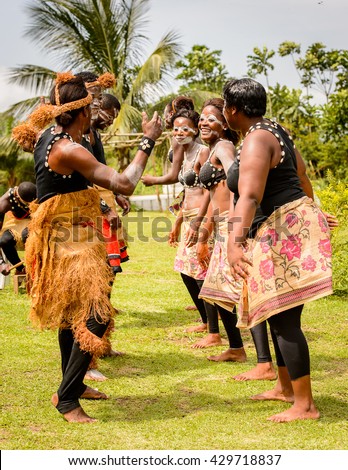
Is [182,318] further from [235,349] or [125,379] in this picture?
[125,379]

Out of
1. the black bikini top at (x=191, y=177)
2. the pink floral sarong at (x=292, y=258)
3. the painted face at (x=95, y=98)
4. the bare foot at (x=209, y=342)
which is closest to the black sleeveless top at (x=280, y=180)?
the pink floral sarong at (x=292, y=258)

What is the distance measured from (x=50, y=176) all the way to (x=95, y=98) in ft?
4.31

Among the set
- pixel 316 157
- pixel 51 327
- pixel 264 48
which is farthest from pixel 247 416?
pixel 264 48

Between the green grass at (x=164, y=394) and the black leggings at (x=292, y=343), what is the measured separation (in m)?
0.30

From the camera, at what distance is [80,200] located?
4.12m

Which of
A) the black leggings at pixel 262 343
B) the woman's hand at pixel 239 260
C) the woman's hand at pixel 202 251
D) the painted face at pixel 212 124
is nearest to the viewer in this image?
the woman's hand at pixel 239 260

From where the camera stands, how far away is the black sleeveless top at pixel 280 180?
388cm

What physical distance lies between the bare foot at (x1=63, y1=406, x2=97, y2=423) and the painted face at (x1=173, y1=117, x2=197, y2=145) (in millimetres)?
3178

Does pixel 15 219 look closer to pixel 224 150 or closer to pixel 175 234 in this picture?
pixel 175 234

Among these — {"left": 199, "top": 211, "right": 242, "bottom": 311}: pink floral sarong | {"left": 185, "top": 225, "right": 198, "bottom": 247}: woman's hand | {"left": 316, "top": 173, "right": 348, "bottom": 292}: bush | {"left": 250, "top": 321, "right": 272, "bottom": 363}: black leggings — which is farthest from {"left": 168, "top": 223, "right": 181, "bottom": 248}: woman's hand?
{"left": 316, "top": 173, "right": 348, "bottom": 292}: bush

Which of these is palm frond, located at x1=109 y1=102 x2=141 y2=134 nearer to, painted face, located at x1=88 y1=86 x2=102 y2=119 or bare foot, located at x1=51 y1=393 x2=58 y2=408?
painted face, located at x1=88 y1=86 x2=102 y2=119

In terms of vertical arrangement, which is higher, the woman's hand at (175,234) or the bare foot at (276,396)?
the woman's hand at (175,234)

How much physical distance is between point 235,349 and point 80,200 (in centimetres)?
210

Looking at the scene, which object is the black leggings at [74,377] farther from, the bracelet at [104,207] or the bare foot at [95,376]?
the bracelet at [104,207]
